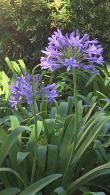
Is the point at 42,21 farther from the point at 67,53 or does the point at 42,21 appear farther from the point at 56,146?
the point at 67,53

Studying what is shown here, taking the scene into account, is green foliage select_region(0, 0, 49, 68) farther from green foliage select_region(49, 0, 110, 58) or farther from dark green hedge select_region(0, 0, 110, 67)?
green foliage select_region(49, 0, 110, 58)

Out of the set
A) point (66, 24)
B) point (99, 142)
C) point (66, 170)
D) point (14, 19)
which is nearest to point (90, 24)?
point (66, 24)

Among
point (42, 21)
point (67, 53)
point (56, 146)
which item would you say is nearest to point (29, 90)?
point (67, 53)

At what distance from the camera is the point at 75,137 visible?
2641mm

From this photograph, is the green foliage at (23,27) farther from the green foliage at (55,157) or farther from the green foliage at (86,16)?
the green foliage at (55,157)

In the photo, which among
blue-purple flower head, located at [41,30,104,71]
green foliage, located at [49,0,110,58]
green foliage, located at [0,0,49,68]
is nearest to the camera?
blue-purple flower head, located at [41,30,104,71]

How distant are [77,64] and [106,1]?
279 centimetres

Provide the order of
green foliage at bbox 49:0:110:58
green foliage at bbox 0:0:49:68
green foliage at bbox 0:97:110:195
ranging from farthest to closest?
green foliage at bbox 0:0:49:68 < green foliage at bbox 49:0:110:58 < green foliage at bbox 0:97:110:195

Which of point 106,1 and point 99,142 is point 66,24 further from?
point 99,142

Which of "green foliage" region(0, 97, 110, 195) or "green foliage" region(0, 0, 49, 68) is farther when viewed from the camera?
"green foliage" region(0, 0, 49, 68)

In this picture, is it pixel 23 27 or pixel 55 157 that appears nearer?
pixel 55 157

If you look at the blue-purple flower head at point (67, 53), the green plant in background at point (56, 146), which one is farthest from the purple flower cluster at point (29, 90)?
the blue-purple flower head at point (67, 53)

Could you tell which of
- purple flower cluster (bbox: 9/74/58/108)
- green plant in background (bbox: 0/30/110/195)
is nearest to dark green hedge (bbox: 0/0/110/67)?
green plant in background (bbox: 0/30/110/195)

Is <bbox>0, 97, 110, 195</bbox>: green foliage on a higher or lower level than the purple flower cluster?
lower
